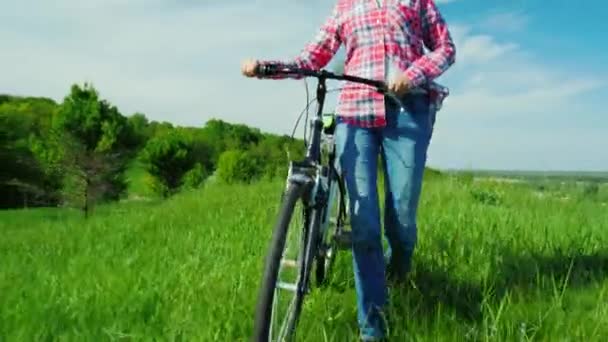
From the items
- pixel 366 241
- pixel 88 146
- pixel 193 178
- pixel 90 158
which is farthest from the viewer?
pixel 193 178

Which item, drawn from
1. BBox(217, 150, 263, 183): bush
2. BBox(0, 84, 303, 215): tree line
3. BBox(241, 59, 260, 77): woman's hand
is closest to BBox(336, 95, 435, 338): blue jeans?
BBox(241, 59, 260, 77): woman's hand

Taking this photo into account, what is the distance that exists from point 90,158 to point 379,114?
48276 millimetres

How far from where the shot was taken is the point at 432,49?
3600 millimetres

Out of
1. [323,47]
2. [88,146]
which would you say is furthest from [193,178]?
[323,47]

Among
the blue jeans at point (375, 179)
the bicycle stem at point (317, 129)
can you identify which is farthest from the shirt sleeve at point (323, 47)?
the bicycle stem at point (317, 129)

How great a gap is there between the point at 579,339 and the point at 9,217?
4426 cm

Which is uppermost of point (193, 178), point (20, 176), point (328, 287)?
point (328, 287)

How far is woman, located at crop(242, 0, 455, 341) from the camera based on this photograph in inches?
130

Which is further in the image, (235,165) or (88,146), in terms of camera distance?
(235,165)

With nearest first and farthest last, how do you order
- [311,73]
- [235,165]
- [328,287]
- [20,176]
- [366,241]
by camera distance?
[311,73], [366,241], [328,287], [20,176], [235,165]

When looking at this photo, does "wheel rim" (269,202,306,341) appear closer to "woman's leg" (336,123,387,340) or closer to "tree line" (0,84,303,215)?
"woman's leg" (336,123,387,340)

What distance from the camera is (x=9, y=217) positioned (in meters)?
42.1

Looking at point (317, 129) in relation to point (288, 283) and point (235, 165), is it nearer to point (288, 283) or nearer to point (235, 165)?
point (288, 283)

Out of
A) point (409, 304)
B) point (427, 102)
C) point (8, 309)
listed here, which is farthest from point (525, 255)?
point (8, 309)
